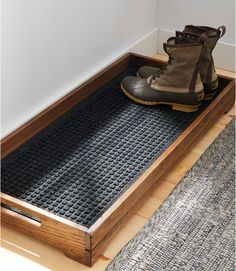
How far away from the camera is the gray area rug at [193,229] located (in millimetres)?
1519

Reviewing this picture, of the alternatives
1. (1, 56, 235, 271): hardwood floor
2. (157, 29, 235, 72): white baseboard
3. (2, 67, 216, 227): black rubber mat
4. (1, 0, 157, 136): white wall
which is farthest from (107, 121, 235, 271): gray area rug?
(157, 29, 235, 72): white baseboard

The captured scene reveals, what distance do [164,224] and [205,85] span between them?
0.70m

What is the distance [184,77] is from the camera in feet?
6.69

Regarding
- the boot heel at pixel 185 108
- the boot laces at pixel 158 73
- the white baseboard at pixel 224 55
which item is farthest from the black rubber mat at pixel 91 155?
the white baseboard at pixel 224 55

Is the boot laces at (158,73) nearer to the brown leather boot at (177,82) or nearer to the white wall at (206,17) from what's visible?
the brown leather boot at (177,82)

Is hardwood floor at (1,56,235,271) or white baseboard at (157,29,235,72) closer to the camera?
hardwood floor at (1,56,235,271)

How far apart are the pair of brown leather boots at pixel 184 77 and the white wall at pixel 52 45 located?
254 mm

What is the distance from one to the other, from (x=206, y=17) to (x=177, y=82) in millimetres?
657

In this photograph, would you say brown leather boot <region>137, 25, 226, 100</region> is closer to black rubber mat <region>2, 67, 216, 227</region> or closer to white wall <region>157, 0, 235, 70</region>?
black rubber mat <region>2, 67, 216, 227</region>

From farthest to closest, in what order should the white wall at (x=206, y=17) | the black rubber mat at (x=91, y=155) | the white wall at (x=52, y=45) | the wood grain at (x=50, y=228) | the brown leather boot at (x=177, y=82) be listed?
the white wall at (x=206, y=17), the brown leather boot at (x=177, y=82), the white wall at (x=52, y=45), the black rubber mat at (x=91, y=155), the wood grain at (x=50, y=228)

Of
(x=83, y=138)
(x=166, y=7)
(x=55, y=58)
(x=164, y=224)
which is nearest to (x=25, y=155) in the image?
(x=83, y=138)

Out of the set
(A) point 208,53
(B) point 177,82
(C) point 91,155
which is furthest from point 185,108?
(C) point 91,155

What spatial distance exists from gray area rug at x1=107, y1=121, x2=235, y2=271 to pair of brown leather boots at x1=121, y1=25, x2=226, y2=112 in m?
0.28

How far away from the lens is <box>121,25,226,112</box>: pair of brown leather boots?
2002 millimetres
